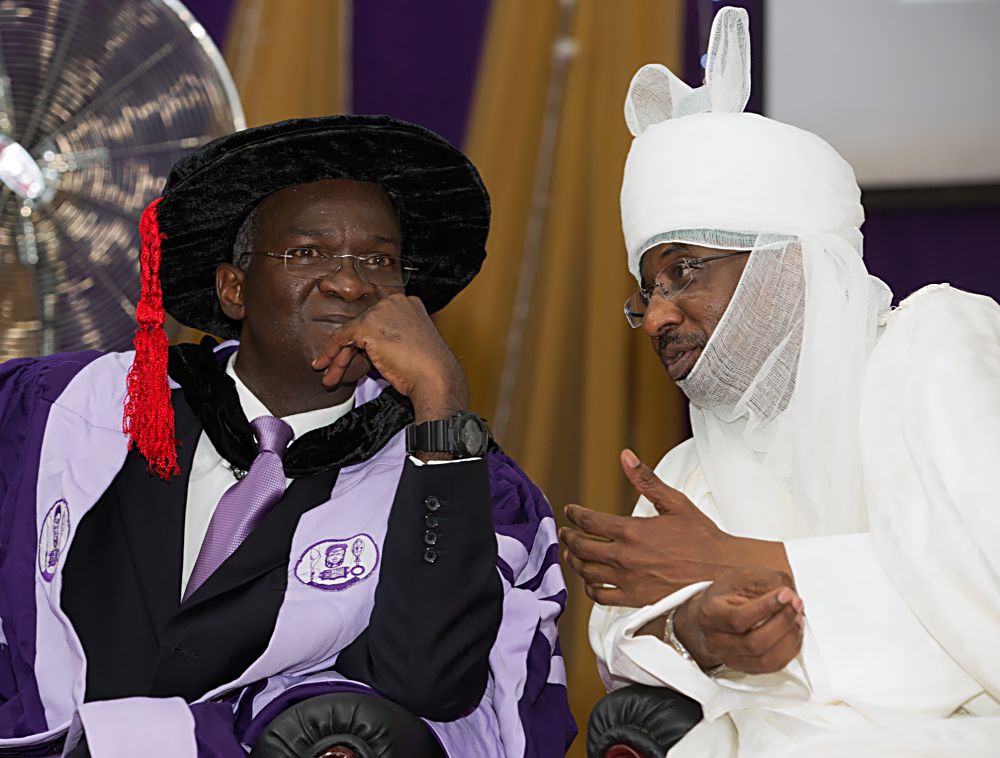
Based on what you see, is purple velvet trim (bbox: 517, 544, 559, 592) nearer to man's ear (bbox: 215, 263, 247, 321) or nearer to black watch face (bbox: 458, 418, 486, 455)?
black watch face (bbox: 458, 418, 486, 455)

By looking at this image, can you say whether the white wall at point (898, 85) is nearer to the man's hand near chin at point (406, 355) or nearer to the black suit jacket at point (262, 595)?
the man's hand near chin at point (406, 355)

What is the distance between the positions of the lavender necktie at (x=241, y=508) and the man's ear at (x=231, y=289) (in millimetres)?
377

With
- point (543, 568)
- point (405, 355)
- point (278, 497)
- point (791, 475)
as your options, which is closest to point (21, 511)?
point (278, 497)

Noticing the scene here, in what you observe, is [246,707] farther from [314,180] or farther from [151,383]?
[314,180]

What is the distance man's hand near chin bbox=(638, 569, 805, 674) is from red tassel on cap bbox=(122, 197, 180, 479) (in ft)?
3.87

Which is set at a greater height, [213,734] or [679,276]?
[679,276]

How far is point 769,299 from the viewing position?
8.48 ft

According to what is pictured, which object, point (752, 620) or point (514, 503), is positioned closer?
point (752, 620)

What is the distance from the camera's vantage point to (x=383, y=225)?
2.97 metres

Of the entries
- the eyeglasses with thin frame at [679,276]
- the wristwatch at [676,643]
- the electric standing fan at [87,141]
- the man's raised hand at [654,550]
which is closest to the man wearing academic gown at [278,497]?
the man's raised hand at [654,550]

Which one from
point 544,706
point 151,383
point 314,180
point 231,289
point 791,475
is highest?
point 314,180

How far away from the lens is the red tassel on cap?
280cm

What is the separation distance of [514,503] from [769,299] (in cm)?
71

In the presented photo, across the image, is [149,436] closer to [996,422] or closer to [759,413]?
[759,413]
